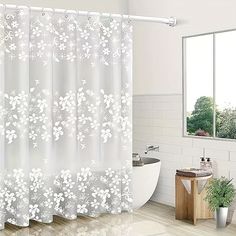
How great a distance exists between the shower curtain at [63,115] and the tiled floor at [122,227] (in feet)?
0.33

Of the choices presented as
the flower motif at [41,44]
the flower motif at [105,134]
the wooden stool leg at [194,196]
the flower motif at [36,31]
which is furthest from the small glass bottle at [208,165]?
the flower motif at [36,31]

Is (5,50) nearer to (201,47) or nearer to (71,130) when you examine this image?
(71,130)

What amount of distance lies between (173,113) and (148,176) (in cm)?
85

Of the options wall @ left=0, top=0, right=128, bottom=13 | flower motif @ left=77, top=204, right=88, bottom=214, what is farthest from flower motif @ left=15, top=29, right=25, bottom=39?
flower motif @ left=77, top=204, right=88, bottom=214

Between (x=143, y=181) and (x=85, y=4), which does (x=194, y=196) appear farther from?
(x=85, y=4)

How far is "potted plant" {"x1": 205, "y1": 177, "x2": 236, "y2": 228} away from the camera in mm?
4730

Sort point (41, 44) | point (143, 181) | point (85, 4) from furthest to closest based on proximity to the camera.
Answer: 1. point (85, 4)
2. point (143, 181)
3. point (41, 44)

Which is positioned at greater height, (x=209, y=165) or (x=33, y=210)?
(x=209, y=165)

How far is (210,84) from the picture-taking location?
5.61m

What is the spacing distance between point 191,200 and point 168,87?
1.46 m

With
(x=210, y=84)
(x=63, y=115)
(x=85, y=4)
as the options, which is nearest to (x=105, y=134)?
(x=63, y=115)

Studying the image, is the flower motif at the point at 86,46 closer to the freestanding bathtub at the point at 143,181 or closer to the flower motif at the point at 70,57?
the flower motif at the point at 70,57

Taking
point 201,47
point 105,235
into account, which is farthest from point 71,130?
point 201,47

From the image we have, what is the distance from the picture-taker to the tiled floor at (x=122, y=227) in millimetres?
4543
